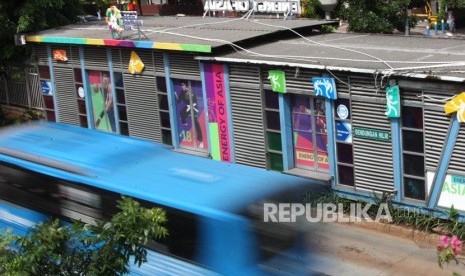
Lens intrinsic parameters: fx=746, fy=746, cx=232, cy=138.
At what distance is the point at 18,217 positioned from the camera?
1172 cm

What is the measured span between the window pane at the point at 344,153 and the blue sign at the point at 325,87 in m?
1.00

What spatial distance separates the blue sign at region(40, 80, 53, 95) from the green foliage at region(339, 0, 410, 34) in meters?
8.86

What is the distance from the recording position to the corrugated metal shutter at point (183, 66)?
1725 centimetres

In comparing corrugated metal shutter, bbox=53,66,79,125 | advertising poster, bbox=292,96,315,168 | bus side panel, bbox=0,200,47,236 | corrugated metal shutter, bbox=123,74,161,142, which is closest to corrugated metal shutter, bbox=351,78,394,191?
advertising poster, bbox=292,96,315,168

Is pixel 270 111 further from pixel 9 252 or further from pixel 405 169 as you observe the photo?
pixel 9 252

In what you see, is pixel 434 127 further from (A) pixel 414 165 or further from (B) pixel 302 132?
(B) pixel 302 132

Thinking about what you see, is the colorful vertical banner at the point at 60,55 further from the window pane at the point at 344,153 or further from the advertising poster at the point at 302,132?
the window pane at the point at 344,153

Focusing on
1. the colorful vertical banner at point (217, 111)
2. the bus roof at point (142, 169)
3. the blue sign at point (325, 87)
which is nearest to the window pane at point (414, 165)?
the blue sign at point (325, 87)

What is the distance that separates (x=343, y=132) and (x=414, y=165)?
167 cm

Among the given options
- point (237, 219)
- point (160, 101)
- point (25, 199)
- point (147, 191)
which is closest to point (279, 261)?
point (237, 219)

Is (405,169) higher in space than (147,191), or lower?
lower

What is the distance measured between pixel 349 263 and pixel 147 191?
189 inches

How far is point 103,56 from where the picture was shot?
19797mm

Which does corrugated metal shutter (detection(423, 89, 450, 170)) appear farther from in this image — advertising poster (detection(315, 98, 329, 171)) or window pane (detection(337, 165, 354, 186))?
advertising poster (detection(315, 98, 329, 171))
